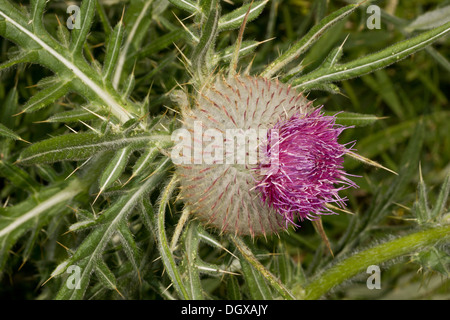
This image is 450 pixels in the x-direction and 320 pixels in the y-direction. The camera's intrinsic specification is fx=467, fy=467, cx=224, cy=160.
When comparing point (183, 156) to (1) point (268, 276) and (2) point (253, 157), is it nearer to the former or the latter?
(2) point (253, 157)

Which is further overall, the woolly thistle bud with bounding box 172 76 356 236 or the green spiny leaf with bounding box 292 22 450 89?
the green spiny leaf with bounding box 292 22 450 89

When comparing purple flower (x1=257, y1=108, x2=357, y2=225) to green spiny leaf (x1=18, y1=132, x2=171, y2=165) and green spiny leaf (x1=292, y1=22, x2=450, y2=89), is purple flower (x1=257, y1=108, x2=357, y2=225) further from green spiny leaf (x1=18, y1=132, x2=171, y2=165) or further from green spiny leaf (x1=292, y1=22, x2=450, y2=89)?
green spiny leaf (x1=18, y1=132, x2=171, y2=165)

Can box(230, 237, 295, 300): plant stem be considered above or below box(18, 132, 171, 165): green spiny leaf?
below

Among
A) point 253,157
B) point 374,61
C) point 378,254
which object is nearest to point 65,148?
point 253,157

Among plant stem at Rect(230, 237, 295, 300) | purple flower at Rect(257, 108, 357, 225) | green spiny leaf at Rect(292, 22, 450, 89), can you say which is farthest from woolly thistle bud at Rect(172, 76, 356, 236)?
green spiny leaf at Rect(292, 22, 450, 89)

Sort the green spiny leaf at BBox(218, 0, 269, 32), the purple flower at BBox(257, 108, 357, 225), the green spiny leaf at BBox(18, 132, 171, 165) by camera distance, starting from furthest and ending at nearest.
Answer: the green spiny leaf at BBox(218, 0, 269, 32) → the purple flower at BBox(257, 108, 357, 225) → the green spiny leaf at BBox(18, 132, 171, 165)

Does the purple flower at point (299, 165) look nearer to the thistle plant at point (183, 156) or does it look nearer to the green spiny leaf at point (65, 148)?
the thistle plant at point (183, 156)
